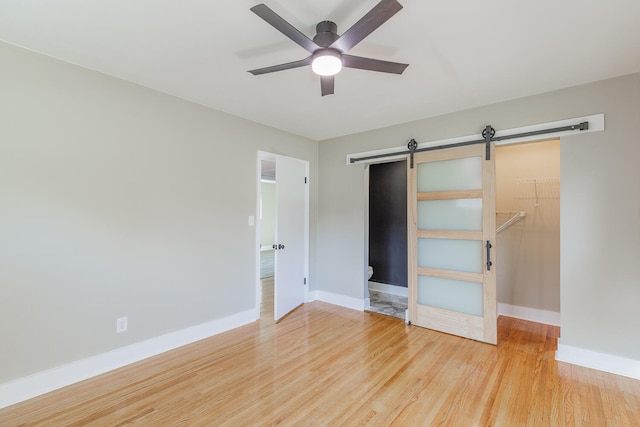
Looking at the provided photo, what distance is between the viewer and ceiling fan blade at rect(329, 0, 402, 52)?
134cm

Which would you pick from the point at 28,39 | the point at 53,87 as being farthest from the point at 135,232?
the point at 28,39

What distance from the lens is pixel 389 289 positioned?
5.06 m

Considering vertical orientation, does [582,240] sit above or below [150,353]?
above

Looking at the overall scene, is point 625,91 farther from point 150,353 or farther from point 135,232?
point 150,353

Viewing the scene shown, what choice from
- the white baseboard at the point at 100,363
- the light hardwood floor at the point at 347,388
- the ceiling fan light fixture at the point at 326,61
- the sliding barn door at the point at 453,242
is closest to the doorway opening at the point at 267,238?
the white baseboard at the point at 100,363

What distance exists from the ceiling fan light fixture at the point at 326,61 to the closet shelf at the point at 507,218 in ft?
10.0

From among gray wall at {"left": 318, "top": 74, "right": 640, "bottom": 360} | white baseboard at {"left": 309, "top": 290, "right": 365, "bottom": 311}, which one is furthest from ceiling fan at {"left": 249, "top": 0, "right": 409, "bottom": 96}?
white baseboard at {"left": 309, "top": 290, "right": 365, "bottom": 311}

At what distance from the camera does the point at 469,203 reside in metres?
3.25

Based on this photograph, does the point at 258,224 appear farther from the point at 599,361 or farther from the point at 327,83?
the point at 599,361

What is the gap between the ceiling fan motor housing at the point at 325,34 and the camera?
5.78 feet

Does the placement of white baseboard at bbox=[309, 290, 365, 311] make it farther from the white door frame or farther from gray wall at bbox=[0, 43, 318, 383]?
gray wall at bbox=[0, 43, 318, 383]

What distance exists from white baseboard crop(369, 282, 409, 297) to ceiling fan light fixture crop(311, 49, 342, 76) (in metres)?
4.01

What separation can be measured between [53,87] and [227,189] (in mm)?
1697

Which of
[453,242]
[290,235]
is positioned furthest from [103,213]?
[453,242]
